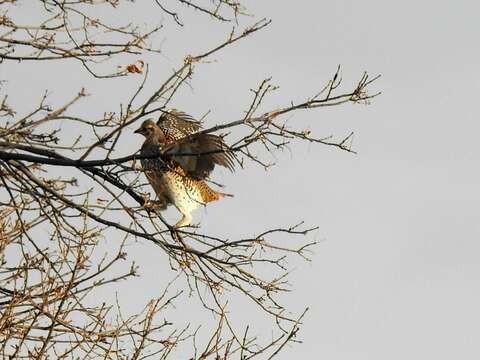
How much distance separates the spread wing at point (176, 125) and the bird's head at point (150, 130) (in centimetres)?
5

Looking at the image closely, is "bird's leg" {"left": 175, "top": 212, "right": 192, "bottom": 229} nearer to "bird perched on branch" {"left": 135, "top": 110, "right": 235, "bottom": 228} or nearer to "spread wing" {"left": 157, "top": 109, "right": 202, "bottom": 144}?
"bird perched on branch" {"left": 135, "top": 110, "right": 235, "bottom": 228}

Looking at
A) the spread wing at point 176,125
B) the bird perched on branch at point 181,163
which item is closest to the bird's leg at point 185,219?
the bird perched on branch at point 181,163

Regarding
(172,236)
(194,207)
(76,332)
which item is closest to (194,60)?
(172,236)

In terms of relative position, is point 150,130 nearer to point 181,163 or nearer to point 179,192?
point 179,192

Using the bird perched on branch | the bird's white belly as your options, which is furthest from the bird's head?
the bird's white belly

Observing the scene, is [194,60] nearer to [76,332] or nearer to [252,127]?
[252,127]

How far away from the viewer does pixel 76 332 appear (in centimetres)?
547

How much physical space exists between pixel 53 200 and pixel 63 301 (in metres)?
0.67

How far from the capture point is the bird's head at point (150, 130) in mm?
8500

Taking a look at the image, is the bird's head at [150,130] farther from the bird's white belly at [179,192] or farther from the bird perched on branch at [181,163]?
the bird's white belly at [179,192]

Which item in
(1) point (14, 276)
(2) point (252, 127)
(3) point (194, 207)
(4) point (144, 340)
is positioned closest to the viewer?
(2) point (252, 127)

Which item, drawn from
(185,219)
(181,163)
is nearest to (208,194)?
(185,219)

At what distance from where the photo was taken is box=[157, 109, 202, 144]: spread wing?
738cm

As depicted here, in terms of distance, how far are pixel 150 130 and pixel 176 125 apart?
89 cm
